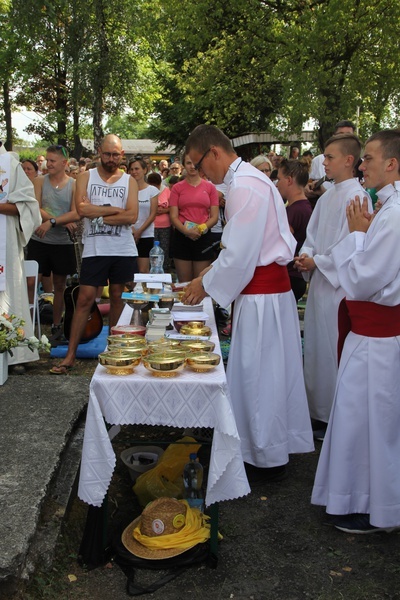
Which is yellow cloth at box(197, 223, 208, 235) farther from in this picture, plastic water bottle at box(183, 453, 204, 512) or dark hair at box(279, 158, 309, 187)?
plastic water bottle at box(183, 453, 204, 512)

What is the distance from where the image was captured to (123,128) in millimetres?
106312

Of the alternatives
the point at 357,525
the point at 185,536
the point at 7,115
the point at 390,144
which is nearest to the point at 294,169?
the point at 390,144

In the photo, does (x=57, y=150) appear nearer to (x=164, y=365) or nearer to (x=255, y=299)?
(x=255, y=299)

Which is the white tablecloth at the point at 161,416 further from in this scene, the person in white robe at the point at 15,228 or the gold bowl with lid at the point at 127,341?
the person in white robe at the point at 15,228

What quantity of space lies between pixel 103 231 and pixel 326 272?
2.13m

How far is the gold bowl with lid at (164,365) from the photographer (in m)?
3.06

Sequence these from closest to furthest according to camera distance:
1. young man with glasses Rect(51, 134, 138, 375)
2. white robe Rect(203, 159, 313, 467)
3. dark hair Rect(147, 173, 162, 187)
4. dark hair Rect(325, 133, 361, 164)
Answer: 1. white robe Rect(203, 159, 313, 467)
2. dark hair Rect(325, 133, 361, 164)
3. young man with glasses Rect(51, 134, 138, 375)
4. dark hair Rect(147, 173, 162, 187)

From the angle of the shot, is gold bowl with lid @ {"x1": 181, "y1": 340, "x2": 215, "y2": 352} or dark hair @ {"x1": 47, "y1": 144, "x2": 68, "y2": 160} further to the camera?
dark hair @ {"x1": 47, "y1": 144, "x2": 68, "y2": 160}

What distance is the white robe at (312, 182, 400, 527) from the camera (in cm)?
321

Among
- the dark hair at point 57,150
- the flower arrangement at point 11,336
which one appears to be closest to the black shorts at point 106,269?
the flower arrangement at point 11,336

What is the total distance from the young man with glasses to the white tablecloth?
2701mm

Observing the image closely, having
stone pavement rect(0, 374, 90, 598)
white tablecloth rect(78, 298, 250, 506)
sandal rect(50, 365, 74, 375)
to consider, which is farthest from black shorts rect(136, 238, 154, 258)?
white tablecloth rect(78, 298, 250, 506)

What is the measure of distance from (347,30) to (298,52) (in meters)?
1.46

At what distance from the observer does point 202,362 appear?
3.21 meters
